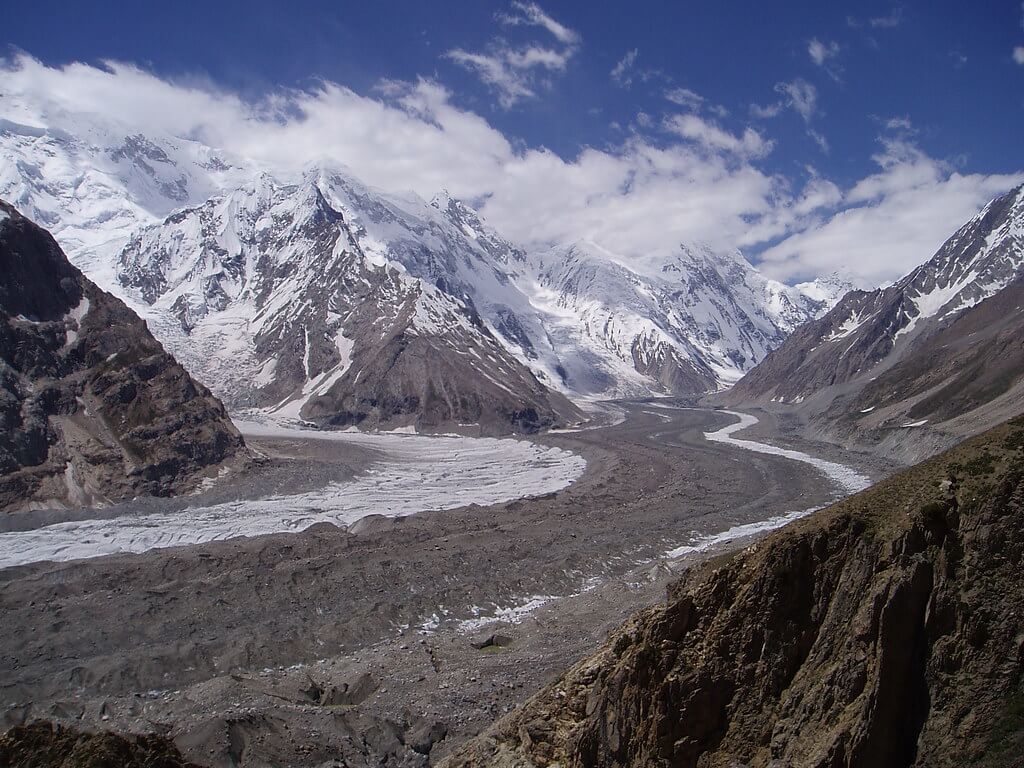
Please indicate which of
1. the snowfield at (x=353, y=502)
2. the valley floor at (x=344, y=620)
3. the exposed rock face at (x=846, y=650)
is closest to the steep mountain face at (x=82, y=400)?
the valley floor at (x=344, y=620)

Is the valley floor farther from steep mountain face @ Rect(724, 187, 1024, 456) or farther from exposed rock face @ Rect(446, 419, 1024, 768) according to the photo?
steep mountain face @ Rect(724, 187, 1024, 456)

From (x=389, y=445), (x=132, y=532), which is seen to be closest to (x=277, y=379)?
(x=389, y=445)

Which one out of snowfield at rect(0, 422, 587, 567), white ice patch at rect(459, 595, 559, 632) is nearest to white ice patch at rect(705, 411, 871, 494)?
snowfield at rect(0, 422, 587, 567)

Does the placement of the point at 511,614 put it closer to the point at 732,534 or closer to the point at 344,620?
the point at 344,620

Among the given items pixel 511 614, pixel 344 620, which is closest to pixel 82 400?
pixel 344 620

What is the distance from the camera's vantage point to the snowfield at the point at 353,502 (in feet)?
171

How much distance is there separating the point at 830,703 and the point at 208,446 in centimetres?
8080

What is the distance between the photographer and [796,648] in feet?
40.5

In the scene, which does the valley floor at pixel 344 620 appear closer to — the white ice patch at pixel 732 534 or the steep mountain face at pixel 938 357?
the white ice patch at pixel 732 534

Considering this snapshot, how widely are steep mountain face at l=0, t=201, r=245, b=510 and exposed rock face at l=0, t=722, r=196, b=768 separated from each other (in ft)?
184

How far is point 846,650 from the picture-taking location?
457 inches

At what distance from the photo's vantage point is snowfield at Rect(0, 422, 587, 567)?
5209 centimetres

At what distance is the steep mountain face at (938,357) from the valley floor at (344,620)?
30.7m

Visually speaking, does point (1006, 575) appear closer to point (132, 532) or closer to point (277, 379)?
point (132, 532)
